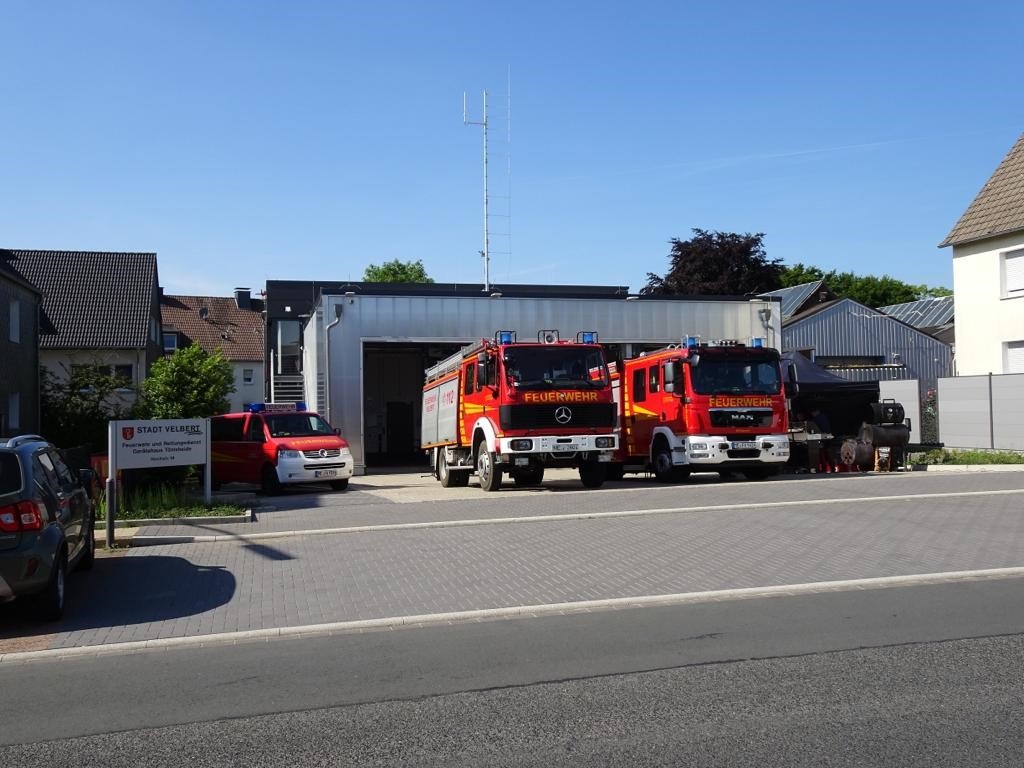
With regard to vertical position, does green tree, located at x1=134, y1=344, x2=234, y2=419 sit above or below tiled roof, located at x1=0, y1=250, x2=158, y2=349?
below

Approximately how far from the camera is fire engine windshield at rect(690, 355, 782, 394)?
2053 centimetres

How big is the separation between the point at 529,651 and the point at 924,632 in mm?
2843

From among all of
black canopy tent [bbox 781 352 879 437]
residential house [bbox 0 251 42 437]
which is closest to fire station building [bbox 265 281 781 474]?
black canopy tent [bbox 781 352 879 437]

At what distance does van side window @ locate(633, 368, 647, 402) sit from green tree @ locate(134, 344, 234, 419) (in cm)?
1377

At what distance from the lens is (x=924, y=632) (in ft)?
24.0

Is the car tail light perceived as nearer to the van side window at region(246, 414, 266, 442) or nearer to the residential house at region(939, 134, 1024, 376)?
the van side window at region(246, 414, 266, 442)

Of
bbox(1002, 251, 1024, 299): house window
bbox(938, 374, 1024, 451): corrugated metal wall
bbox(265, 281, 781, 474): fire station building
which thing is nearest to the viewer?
bbox(938, 374, 1024, 451): corrugated metal wall

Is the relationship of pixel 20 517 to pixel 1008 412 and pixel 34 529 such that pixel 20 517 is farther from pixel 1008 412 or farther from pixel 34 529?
pixel 1008 412

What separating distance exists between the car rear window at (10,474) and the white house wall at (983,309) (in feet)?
98.1

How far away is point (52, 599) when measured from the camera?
28.3 ft

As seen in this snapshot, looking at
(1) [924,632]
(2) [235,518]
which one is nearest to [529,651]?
(1) [924,632]

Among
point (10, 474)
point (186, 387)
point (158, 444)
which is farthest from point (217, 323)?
point (10, 474)

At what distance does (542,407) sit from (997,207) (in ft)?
67.2

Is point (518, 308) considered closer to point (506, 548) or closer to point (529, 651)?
point (506, 548)
